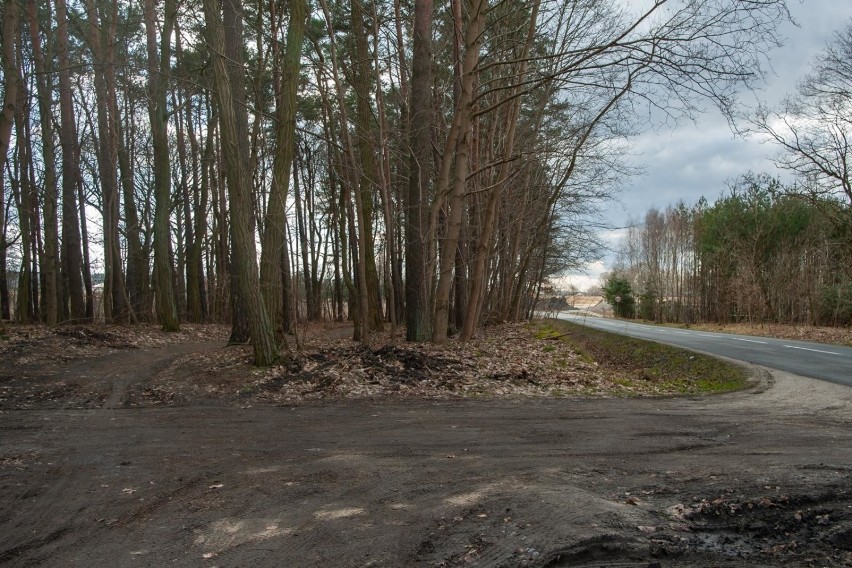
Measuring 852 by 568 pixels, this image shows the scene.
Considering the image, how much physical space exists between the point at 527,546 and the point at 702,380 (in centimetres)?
1019

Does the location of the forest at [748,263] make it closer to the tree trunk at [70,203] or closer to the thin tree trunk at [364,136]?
the thin tree trunk at [364,136]

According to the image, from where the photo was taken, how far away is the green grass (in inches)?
429

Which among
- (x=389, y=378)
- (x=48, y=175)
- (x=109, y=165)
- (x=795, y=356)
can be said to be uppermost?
(x=109, y=165)

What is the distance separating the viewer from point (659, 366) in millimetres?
15953

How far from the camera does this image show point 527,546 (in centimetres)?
355

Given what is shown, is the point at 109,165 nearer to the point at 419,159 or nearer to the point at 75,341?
the point at 75,341

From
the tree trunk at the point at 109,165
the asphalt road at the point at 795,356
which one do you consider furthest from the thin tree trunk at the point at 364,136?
the asphalt road at the point at 795,356

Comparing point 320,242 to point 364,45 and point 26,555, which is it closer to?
point 364,45

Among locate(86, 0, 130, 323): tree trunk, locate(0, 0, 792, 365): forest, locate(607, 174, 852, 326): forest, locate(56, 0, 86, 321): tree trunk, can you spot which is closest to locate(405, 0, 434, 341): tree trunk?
locate(0, 0, 792, 365): forest

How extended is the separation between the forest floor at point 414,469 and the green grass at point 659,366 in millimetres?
424

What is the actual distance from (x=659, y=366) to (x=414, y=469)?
1247 cm

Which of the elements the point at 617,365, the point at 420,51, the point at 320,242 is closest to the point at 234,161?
the point at 420,51

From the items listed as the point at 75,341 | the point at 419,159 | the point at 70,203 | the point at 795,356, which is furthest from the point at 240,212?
the point at 795,356

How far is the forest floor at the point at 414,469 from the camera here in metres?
3.65
